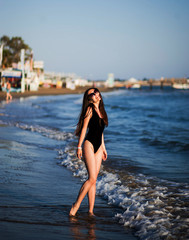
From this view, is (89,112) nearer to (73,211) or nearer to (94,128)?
(94,128)

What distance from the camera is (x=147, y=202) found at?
4.91 meters

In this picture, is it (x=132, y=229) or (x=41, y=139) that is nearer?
(x=132, y=229)

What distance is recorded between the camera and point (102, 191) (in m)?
5.66

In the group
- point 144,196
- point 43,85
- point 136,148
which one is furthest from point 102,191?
point 43,85

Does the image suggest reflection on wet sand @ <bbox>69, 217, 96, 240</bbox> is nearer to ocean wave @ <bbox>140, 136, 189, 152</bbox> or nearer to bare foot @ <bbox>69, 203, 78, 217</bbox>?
bare foot @ <bbox>69, 203, 78, 217</bbox>

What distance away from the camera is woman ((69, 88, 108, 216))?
4.29 meters

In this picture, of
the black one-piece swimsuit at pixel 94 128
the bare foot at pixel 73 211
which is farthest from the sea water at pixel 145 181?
the black one-piece swimsuit at pixel 94 128

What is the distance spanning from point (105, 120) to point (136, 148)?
6.51 m

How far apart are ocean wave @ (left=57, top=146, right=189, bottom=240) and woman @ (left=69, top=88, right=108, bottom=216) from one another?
1.94ft

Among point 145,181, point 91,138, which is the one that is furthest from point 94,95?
point 145,181

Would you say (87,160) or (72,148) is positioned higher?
(87,160)

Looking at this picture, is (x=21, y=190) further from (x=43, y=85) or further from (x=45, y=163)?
(x=43, y=85)

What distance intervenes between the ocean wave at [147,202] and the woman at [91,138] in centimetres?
59

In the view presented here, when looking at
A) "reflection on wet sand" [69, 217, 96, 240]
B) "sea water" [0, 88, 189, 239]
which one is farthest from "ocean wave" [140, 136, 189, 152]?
"reflection on wet sand" [69, 217, 96, 240]
